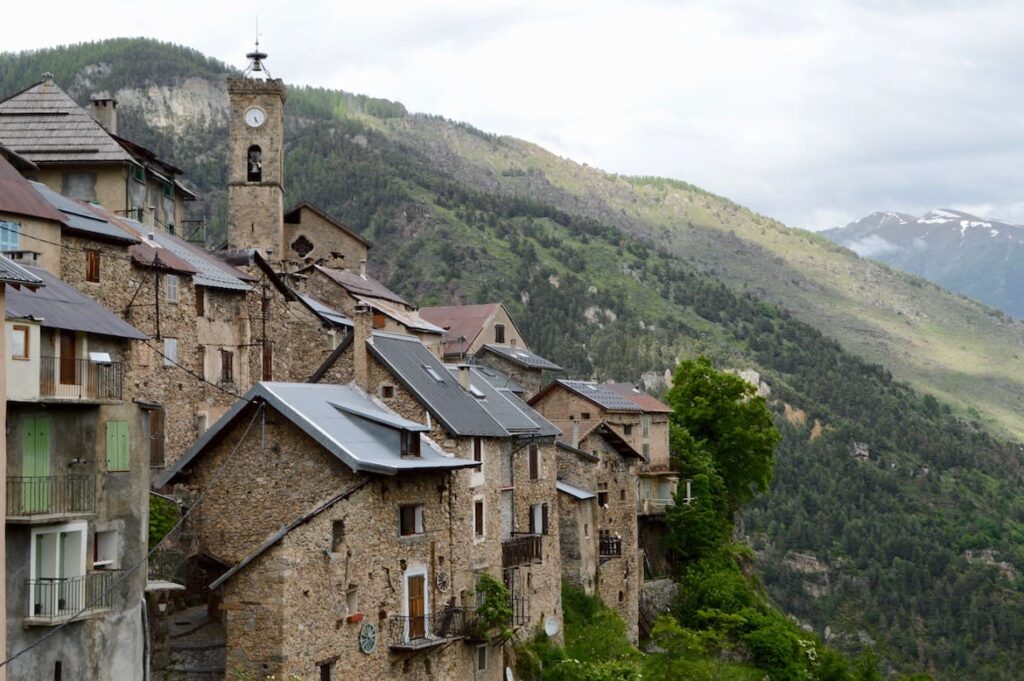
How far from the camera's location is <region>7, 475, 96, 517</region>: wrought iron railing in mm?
32312

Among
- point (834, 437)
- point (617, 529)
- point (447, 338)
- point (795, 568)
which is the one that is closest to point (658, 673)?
point (617, 529)

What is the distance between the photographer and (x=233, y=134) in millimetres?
86625

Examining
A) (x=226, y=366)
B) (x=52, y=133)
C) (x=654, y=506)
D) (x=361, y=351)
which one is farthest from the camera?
(x=654, y=506)

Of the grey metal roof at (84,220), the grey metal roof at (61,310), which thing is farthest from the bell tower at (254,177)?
the grey metal roof at (61,310)

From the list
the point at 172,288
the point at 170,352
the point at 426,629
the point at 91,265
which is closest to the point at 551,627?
the point at 426,629

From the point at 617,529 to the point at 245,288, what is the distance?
24437 mm

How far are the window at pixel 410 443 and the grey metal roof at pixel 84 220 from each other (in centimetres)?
1241

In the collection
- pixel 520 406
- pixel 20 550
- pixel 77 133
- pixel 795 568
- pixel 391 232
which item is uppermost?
pixel 391 232

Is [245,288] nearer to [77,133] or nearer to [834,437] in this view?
[77,133]

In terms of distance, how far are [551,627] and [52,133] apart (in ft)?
102

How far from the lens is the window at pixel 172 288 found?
5322 cm

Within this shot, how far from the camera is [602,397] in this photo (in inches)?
3157

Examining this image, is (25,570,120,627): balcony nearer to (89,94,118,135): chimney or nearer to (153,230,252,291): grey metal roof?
(153,230,252,291): grey metal roof

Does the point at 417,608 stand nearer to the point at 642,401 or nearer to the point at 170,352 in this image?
the point at 170,352
